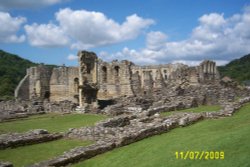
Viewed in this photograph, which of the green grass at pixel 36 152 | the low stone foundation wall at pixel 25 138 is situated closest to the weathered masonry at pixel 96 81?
the low stone foundation wall at pixel 25 138

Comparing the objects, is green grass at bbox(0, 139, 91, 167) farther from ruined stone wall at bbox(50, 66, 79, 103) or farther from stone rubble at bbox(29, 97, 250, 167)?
ruined stone wall at bbox(50, 66, 79, 103)

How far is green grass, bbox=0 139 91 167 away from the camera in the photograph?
14036 mm

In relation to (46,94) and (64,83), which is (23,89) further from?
(64,83)

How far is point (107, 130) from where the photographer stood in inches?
704

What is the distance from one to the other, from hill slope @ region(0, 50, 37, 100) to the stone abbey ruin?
16130mm

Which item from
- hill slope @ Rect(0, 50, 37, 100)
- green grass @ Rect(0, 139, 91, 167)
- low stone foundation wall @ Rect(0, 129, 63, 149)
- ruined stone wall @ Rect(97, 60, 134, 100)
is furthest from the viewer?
hill slope @ Rect(0, 50, 37, 100)

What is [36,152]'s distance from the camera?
15344mm

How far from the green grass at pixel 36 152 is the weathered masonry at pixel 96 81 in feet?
59.7

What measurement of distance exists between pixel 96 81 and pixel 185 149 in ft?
124

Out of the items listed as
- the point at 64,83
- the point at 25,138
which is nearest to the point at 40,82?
the point at 64,83

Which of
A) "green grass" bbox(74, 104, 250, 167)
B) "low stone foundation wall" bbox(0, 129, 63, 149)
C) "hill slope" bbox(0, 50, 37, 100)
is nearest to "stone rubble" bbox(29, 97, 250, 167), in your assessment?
"green grass" bbox(74, 104, 250, 167)

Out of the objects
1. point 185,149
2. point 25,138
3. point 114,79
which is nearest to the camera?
point 185,149

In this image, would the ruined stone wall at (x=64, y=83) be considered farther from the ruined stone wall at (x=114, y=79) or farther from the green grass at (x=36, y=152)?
the green grass at (x=36, y=152)

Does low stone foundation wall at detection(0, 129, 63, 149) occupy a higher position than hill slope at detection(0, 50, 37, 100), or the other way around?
hill slope at detection(0, 50, 37, 100)
